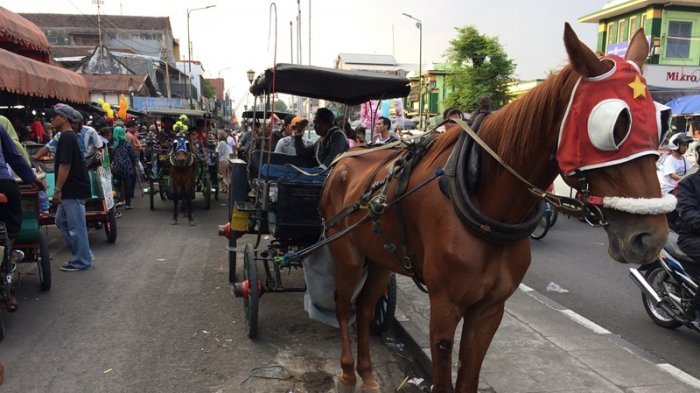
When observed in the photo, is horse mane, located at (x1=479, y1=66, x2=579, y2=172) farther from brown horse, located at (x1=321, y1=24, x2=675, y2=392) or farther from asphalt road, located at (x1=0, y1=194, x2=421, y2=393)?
asphalt road, located at (x1=0, y1=194, x2=421, y2=393)

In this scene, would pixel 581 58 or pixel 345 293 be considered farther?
pixel 345 293

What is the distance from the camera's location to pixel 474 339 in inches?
97.3

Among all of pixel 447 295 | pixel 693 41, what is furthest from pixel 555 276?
pixel 693 41

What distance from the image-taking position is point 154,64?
4288cm

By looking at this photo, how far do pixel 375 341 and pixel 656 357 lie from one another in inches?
96.4

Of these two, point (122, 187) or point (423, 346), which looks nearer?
point (423, 346)

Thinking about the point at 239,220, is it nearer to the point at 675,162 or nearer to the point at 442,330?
the point at 442,330

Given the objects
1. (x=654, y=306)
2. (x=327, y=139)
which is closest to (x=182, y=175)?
(x=327, y=139)

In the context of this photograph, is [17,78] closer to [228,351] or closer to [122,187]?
[122,187]

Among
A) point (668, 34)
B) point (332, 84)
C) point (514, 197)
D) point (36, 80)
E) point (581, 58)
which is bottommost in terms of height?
point (514, 197)

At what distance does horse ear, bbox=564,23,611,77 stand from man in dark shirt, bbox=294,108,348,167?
3.42 metres

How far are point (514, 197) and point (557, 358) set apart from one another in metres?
2.29

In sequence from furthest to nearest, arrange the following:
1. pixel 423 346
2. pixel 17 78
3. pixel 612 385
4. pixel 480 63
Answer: pixel 480 63 < pixel 17 78 < pixel 423 346 < pixel 612 385

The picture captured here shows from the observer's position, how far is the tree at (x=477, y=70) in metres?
29.8
